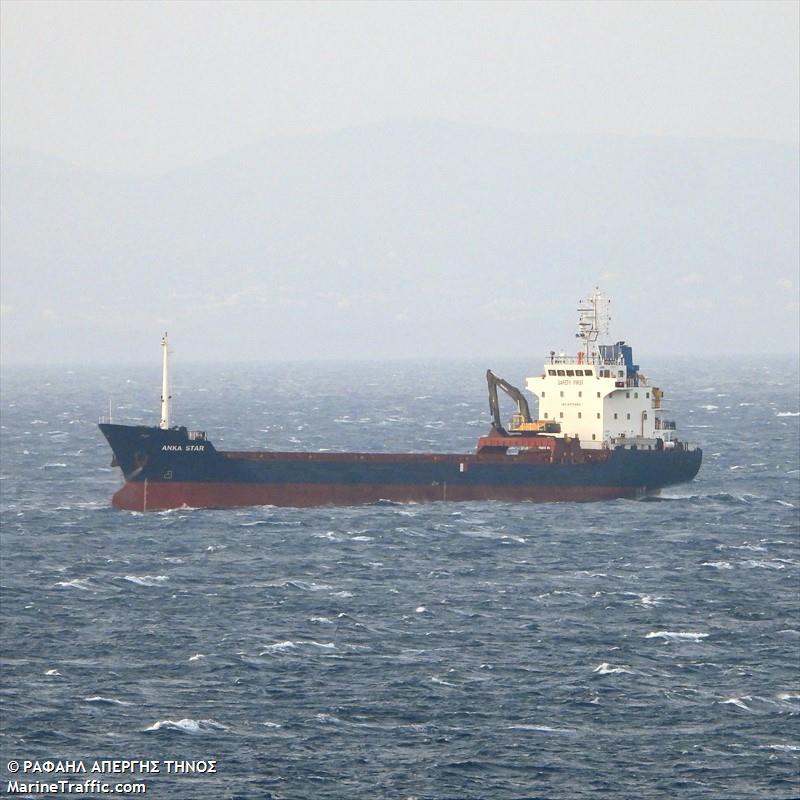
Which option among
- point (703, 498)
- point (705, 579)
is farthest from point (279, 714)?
point (703, 498)

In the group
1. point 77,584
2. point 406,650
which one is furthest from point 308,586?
point 406,650

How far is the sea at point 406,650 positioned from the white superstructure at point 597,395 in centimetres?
481

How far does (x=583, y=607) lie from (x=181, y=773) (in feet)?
70.9

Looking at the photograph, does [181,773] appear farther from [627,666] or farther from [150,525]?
[150,525]

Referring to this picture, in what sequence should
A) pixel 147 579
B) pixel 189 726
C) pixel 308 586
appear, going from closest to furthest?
pixel 189 726, pixel 308 586, pixel 147 579

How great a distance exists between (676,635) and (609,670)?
17.1 feet

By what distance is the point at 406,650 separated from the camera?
51062mm

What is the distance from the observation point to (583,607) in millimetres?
57594

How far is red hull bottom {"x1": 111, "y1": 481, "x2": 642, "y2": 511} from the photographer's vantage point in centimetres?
8194

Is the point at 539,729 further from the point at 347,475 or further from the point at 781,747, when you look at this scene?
the point at 347,475

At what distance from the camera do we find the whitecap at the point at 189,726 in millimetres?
42656

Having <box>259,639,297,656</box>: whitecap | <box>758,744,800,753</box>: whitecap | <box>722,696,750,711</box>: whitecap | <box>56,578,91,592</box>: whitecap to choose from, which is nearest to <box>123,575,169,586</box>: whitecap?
<box>56,578,91,592</box>: whitecap

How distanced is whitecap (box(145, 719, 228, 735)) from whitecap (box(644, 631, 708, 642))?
16.5 metres

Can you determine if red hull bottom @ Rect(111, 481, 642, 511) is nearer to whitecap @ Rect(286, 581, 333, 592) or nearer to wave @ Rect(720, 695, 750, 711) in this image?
whitecap @ Rect(286, 581, 333, 592)
